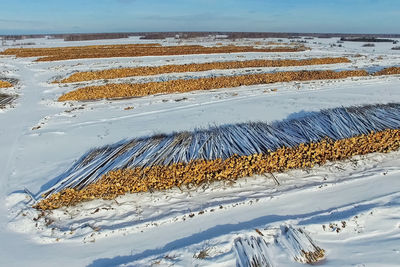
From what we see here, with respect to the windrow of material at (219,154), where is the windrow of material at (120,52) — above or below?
above

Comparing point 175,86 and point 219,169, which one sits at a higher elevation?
point 175,86

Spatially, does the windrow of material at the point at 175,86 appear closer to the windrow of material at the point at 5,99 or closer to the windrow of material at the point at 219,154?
the windrow of material at the point at 5,99

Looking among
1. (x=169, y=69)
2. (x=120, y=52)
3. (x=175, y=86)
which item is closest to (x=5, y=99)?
(x=175, y=86)

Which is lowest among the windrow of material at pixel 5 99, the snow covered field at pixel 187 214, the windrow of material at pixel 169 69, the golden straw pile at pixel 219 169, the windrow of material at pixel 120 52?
the snow covered field at pixel 187 214

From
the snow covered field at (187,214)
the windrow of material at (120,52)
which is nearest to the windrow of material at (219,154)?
the snow covered field at (187,214)

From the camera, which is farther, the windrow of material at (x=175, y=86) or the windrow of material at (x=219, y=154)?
the windrow of material at (x=175, y=86)

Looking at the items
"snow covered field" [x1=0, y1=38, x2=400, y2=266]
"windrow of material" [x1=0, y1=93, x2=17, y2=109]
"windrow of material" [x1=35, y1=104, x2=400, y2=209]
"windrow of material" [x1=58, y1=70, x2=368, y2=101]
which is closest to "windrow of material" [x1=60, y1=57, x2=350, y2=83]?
"windrow of material" [x1=0, y1=93, x2=17, y2=109]

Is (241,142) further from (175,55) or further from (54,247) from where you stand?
(175,55)

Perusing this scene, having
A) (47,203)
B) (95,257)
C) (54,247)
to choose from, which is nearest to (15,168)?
(47,203)

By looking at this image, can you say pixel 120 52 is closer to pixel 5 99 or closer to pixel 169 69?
pixel 169 69
